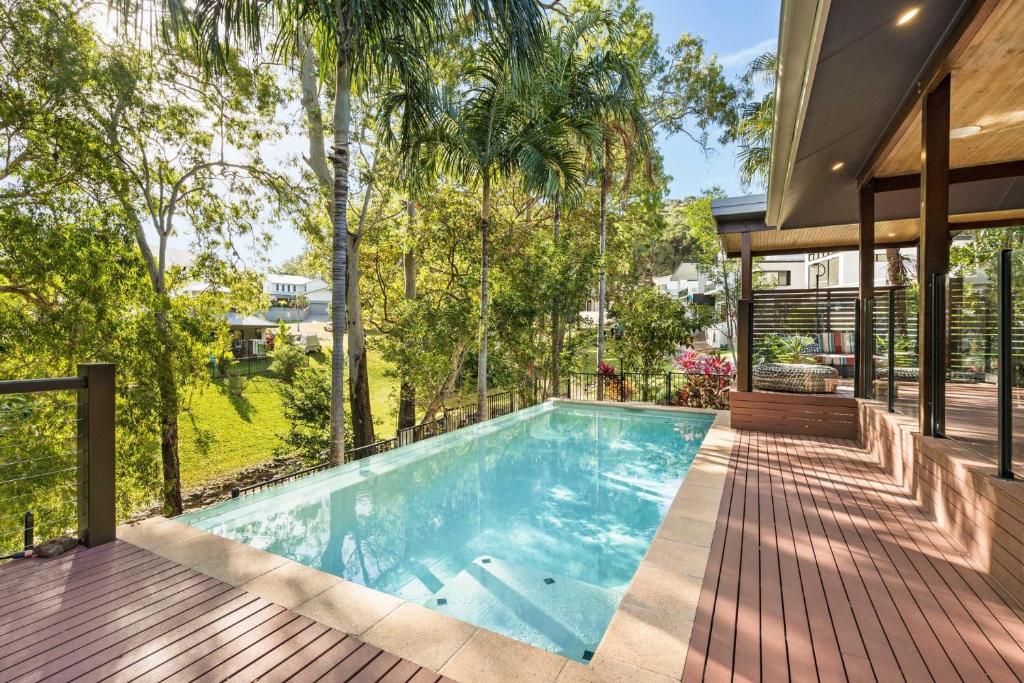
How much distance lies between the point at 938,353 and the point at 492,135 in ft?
22.8

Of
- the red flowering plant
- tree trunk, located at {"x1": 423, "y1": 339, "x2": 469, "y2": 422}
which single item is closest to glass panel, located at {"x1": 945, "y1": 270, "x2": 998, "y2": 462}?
the red flowering plant

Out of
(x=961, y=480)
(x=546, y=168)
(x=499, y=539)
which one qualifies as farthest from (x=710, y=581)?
(x=546, y=168)

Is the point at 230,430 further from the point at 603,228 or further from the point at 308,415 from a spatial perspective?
the point at 603,228

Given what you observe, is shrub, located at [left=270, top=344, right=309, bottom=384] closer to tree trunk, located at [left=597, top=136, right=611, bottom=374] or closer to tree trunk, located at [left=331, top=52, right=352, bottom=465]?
tree trunk, located at [left=331, top=52, right=352, bottom=465]

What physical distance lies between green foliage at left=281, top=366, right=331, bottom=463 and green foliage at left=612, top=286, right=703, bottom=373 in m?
7.35

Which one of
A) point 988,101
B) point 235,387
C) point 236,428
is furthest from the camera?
point 236,428

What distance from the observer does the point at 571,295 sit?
10.1 m

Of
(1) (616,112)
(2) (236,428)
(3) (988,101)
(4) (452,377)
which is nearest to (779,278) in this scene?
(1) (616,112)

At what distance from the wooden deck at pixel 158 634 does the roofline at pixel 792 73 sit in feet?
11.8

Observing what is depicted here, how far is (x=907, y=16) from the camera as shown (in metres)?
2.88

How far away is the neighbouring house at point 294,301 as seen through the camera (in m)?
23.3

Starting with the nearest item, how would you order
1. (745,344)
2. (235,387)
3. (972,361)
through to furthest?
1. (972,361)
2. (745,344)
3. (235,387)

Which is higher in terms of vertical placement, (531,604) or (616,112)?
(616,112)

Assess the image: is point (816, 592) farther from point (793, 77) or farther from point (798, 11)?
point (793, 77)
